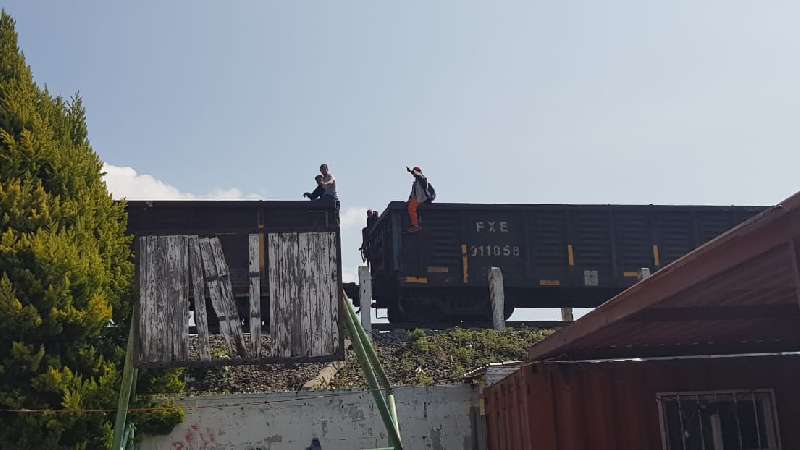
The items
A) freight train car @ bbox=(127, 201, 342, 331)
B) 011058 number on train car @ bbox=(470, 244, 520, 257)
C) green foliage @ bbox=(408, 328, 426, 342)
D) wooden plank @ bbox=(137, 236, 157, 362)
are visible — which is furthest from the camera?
011058 number on train car @ bbox=(470, 244, 520, 257)

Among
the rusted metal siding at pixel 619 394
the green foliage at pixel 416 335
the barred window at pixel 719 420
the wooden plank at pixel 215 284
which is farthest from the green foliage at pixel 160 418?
the barred window at pixel 719 420

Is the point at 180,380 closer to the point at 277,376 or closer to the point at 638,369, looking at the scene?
the point at 277,376

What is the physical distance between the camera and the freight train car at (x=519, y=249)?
1720cm

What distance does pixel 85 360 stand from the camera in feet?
35.6

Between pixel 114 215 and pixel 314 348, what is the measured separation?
182 inches

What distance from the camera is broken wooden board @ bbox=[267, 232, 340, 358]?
9.46 meters

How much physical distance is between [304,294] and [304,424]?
3.23 m

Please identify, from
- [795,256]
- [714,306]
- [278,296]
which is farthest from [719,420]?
[278,296]

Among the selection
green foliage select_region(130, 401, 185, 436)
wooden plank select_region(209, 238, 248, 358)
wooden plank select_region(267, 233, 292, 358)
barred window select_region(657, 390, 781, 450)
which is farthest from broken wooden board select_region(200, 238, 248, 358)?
barred window select_region(657, 390, 781, 450)

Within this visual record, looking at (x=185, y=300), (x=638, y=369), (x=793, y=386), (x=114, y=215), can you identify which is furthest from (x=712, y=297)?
(x=114, y=215)

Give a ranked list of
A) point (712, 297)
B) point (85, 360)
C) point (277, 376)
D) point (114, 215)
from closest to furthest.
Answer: point (712, 297)
point (85, 360)
point (114, 215)
point (277, 376)

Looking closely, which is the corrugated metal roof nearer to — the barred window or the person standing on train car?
the barred window

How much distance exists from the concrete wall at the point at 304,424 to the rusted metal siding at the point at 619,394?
3.43 m

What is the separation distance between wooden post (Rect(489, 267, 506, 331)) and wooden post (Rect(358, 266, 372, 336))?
7.63ft
